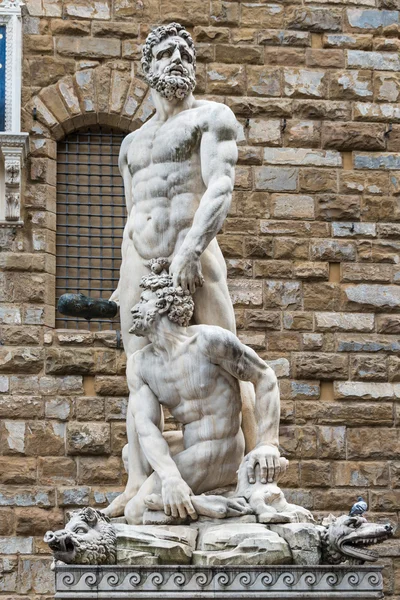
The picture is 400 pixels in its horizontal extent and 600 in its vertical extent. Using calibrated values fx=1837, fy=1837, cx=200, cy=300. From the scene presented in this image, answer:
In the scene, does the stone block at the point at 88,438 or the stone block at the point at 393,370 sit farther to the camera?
the stone block at the point at 393,370

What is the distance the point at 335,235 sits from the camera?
47.8 feet

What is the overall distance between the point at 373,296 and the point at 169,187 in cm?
435

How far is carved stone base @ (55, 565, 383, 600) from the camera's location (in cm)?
911

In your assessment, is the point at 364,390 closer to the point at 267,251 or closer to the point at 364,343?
the point at 364,343

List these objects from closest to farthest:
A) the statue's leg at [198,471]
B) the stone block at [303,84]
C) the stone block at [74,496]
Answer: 1. the statue's leg at [198,471]
2. the stone block at [74,496]
3. the stone block at [303,84]

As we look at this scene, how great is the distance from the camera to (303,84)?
48.8ft

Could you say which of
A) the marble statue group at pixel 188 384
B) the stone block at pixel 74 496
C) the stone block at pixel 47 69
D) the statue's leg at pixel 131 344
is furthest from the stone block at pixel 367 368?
the statue's leg at pixel 131 344

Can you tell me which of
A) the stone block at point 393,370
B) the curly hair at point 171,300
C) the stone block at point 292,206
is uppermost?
the stone block at point 292,206

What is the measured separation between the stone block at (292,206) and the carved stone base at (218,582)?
5.66 metres

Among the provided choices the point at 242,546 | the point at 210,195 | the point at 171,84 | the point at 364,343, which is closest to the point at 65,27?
the point at 364,343

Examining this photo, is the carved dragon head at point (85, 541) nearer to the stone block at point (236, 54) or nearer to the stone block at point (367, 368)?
the stone block at point (367, 368)

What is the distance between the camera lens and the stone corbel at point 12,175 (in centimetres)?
1402

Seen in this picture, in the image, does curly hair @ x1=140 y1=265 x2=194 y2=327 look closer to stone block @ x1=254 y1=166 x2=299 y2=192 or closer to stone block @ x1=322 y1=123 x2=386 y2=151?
stone block @ x1=254 y1=166 x2=299 y2=192

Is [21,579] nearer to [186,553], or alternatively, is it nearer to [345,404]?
[345,404]
